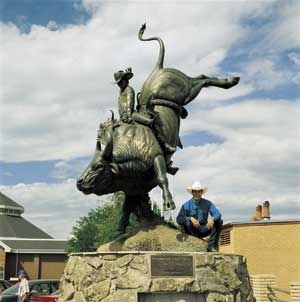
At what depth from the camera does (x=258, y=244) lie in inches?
958

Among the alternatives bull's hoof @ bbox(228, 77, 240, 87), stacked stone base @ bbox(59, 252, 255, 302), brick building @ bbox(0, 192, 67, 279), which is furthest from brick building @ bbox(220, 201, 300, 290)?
brick building @ bbox(0, 192, 67, 279)

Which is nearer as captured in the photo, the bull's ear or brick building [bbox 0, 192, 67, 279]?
the bull's ear

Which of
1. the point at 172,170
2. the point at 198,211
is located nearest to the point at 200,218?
the point at 198,211

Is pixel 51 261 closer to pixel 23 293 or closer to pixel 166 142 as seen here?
pixel 23 293

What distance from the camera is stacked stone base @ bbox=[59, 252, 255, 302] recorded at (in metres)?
8.21

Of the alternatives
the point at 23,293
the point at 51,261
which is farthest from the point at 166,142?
the point at 51,261

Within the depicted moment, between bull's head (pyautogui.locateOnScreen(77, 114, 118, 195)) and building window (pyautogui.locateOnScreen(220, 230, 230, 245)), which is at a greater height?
building window (pyautogui.locateOnScreen(220, 230, 230, 245))

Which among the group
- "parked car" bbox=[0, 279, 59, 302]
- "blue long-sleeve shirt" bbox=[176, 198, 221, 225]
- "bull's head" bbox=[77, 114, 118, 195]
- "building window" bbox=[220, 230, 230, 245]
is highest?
"building window" bbox=[220, 230, 230, 245]

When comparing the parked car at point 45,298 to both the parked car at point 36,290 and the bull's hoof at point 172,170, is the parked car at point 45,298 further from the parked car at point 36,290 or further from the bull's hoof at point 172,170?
the bull's hoof at point 172,170

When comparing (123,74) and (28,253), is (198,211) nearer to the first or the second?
(123,74)

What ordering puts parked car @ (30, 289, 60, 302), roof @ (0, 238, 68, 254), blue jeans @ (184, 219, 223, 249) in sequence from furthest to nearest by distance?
roof @ (0, 238, 68, 254), parked car @ (30, 289, 60, 302), blue jeans @ (184, 219, 223, 249)

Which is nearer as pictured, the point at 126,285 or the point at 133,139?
the point at 126,285

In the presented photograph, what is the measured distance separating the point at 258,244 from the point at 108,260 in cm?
1685

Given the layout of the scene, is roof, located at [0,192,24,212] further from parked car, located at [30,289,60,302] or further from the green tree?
parked car, located at [30,289,60,302]
